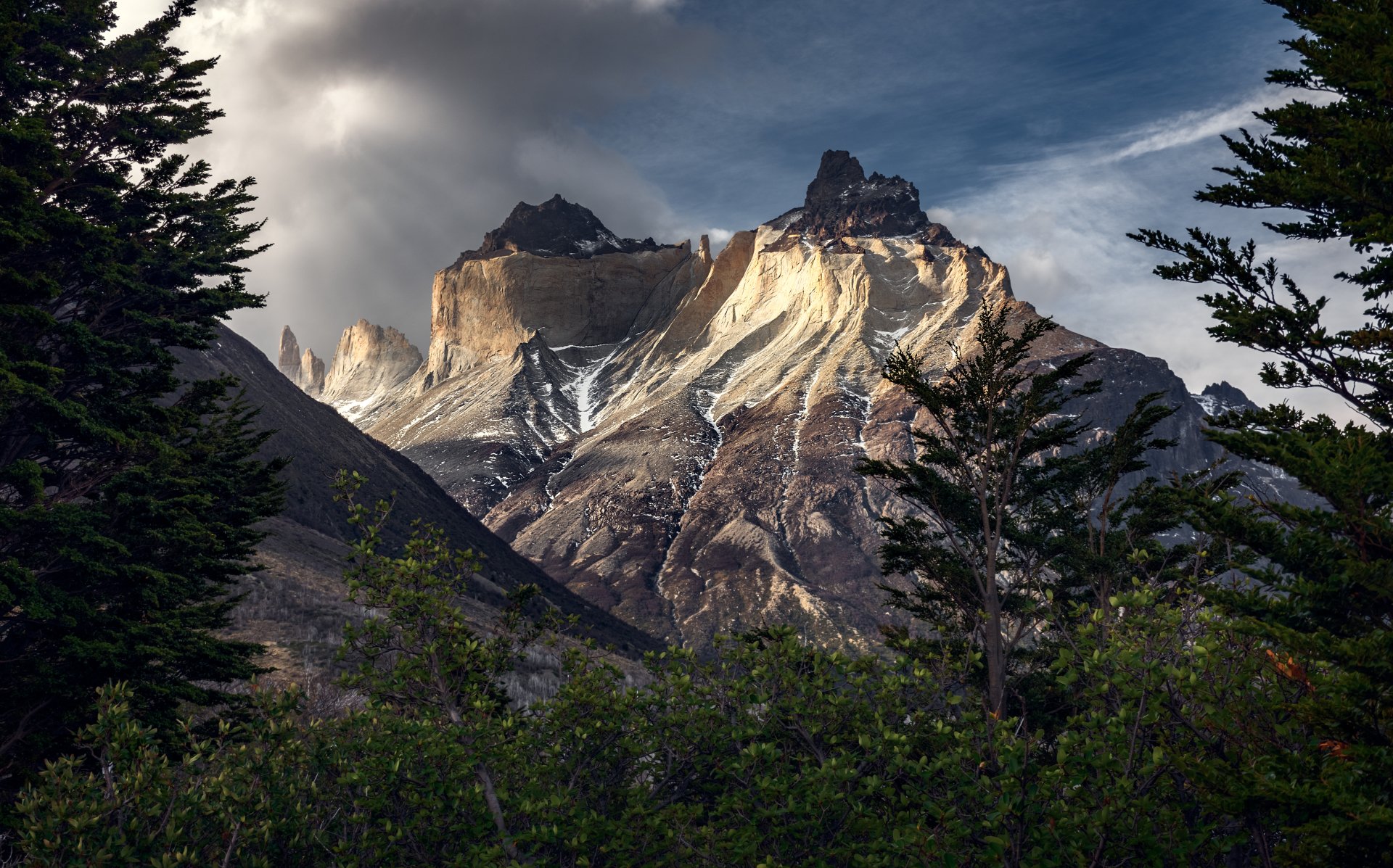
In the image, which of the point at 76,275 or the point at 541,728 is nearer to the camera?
the point at 541,728

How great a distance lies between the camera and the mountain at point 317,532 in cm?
4053

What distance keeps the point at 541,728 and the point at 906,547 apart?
12193 mm

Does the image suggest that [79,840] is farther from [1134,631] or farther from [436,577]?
[1134,631]

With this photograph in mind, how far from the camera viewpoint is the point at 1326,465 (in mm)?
7816

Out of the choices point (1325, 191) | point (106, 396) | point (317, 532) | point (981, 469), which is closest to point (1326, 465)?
point (1325, 191)

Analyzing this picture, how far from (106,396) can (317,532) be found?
168 feet

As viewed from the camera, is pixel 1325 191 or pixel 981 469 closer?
pixel 1325 191

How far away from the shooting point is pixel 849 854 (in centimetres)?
746

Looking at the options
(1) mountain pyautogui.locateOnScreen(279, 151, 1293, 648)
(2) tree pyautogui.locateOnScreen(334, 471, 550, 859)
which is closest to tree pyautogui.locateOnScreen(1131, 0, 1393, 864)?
(2) tree pyautogui.locateOnScreen(334, 471, 550, 859)

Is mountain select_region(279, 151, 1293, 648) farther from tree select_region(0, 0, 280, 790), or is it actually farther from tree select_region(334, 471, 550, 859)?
tree select_region(334, 471, 550, 859)

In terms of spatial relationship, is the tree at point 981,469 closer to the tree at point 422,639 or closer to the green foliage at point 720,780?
the green foliage at point 720,780

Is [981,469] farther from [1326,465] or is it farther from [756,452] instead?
[756,452]

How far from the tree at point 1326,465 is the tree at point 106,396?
56.9 feet

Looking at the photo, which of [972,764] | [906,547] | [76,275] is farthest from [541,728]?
[76,275]
